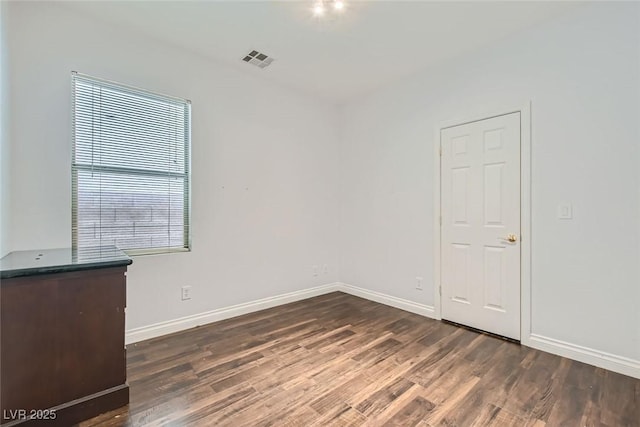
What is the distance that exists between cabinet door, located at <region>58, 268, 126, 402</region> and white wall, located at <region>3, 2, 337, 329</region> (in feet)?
3.24

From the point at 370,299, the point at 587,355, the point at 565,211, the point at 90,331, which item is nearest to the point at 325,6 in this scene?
the point at 565,211

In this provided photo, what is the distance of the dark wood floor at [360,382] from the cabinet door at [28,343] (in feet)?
1.06

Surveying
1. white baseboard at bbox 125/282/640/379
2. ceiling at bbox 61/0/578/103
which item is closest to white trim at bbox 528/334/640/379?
white baseboard at bbox 125/282/640/379

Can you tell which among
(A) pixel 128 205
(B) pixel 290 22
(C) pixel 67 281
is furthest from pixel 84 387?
(B) pixel 290 22

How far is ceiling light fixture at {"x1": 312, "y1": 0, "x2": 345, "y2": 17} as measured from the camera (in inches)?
89.1

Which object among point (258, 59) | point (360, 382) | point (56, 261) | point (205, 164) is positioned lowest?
point (360, 382)

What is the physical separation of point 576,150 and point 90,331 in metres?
3.64

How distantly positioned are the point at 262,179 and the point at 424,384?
262 cm

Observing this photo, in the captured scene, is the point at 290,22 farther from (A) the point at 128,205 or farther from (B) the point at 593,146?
(B) the point at 593,146

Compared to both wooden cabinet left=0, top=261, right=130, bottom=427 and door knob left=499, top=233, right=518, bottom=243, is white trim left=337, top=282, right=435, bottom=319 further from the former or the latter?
wooden cabinet left=0, top=261, right=130, bottom=427

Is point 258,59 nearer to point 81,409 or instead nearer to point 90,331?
point 90,331

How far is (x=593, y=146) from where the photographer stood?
89.7 inches

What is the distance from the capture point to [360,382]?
2.02m

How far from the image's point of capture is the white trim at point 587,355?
2.11 metres
